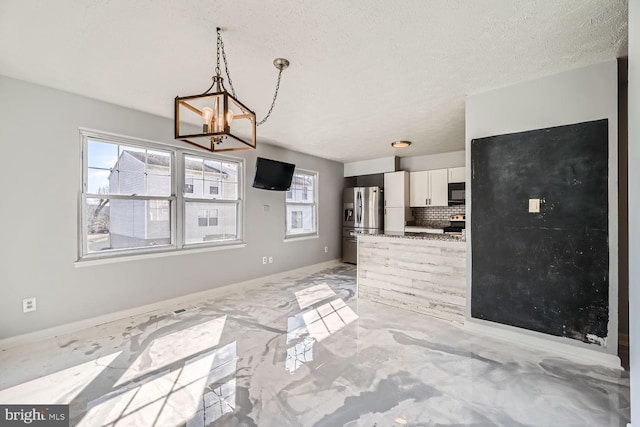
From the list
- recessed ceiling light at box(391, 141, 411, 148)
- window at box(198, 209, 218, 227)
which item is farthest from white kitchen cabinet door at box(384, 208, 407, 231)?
window at box(198, 209, 218, 227)

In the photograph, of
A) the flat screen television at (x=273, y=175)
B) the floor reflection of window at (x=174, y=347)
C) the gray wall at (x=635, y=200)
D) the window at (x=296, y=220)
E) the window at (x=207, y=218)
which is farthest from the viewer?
the window at (x=296, y=220)

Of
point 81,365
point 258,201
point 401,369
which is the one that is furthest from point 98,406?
point 258,201

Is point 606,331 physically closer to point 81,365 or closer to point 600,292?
point 600,292

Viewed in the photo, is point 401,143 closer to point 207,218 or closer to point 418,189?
point 418,189

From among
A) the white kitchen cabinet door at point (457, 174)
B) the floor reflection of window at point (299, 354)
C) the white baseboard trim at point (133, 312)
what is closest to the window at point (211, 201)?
the white baseboard trim at point (133, 312)

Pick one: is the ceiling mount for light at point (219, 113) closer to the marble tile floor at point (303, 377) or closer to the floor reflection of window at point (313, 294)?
the marble tile floor at point (303, 377)

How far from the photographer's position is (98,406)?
5.80ft

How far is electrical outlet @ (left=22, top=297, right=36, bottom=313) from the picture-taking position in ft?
8.59

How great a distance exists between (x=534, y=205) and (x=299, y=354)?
2.50 metres

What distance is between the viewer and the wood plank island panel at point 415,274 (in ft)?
10.3

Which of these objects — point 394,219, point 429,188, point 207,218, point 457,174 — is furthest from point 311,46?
point 394,219

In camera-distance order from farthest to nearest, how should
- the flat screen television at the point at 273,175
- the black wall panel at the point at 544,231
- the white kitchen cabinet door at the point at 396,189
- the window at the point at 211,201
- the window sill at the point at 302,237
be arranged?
the white kitchen cabinet door at the point at 396,189
the window sill at the point at 302,237
the flat screen television at the point at 273,175
the window at the point at 211,201
the black wall panel at the point at 544,231

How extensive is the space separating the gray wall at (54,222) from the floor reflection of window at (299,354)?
2.05 metres

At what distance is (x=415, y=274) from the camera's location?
11.4 feet
